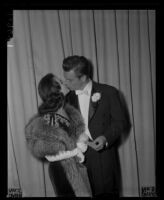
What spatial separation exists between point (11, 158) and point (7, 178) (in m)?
0.15

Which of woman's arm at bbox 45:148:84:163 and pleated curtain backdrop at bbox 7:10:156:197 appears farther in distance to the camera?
pleated curtain backdrop at bbox 7:10:156:197

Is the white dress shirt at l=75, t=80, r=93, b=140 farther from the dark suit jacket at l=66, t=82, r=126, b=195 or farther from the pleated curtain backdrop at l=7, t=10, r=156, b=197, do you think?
the pleated curtain backdrop at l=7, t=10, r=156, b=197

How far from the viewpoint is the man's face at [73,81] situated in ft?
5.96

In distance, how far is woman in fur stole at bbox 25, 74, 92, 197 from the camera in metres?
1.79

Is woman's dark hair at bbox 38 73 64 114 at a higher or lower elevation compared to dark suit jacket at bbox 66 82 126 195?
higher

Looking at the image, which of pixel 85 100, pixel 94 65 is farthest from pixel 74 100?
pixel 94 65

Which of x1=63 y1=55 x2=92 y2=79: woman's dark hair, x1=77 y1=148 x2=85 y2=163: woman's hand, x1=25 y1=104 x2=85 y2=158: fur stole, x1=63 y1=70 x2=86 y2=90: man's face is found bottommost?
x1=77 y1=148 x2=85 y2=163: woman's hand

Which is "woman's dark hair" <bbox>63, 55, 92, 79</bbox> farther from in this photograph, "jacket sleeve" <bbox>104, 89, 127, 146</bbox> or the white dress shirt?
"jacket sleeve" <bbox>104, 89, 127, 146</bbox>

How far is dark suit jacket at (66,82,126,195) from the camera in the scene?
71.5 inches

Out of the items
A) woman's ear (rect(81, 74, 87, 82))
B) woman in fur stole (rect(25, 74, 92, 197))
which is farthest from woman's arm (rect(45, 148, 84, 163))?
woman's ear (rect(81, 74, 87, 82))

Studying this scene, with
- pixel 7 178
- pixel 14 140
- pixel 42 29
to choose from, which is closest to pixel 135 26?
pixel 42 29

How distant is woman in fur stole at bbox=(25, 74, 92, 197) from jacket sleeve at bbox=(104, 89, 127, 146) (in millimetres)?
161

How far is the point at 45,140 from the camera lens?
177 centimetres
